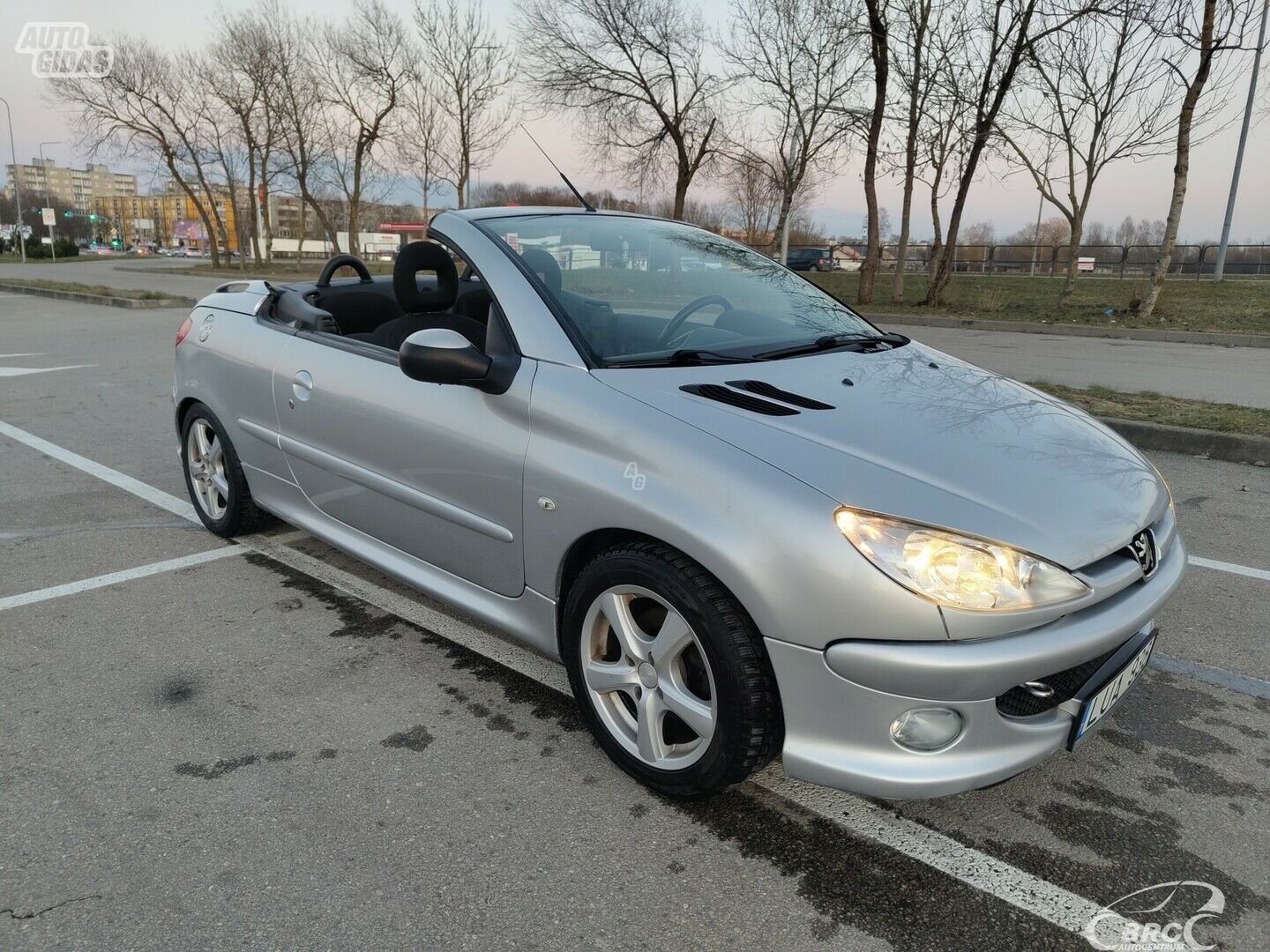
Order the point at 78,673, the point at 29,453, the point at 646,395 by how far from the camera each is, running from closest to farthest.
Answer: the point at 646,395
the point at 78,673
the point at 29,453

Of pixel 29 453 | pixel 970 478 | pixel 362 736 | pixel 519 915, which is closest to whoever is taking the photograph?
pixel 519 915

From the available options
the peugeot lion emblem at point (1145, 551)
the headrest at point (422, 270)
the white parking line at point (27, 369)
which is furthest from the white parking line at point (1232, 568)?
the white parking line at point (27, 369)

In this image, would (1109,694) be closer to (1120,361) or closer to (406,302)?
(406,302)

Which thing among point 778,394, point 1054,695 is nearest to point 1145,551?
point 1054,695

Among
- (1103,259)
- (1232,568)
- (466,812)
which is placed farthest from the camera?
(1103,259)

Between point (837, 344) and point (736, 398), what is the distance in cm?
89

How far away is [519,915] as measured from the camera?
6.27 feet

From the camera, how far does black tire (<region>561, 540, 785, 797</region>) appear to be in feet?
6.67

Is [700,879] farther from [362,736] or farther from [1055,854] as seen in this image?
[362,736]

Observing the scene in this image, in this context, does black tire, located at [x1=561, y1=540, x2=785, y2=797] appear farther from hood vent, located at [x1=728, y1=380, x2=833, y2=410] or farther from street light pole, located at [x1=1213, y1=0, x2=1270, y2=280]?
Answer: street light pole, located at [x1=1213, y1=0, x2=1270, y2=280]

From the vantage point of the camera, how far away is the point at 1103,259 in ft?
101

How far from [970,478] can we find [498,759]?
148 cm

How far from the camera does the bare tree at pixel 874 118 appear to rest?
17.2 m

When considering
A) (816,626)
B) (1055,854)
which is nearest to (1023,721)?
(1055,854)
